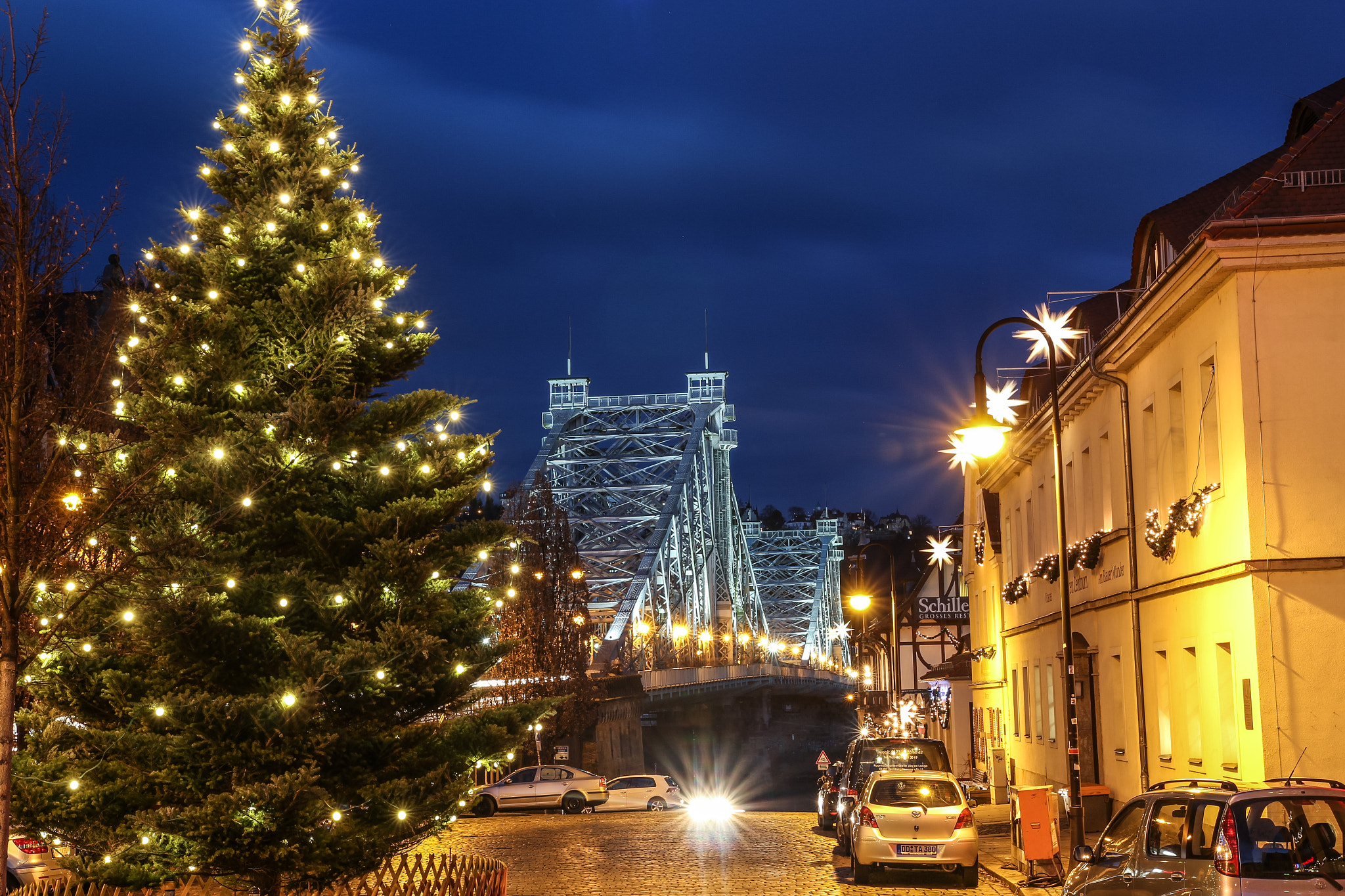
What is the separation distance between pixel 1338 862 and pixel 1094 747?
50.8 feet

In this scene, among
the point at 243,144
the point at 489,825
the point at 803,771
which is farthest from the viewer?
the point at 803,771

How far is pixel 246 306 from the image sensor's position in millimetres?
12008

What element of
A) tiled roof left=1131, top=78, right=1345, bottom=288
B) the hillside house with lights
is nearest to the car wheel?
the hillside house with lights

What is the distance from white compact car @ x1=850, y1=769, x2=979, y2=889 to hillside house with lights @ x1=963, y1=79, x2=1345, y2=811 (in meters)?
1.98

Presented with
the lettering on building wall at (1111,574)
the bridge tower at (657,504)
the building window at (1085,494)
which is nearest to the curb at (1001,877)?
the lettering on building wall at (1111,574)

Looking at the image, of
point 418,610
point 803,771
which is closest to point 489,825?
point 418,610

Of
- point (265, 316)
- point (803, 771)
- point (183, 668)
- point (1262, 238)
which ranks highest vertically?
point (1262, 238)

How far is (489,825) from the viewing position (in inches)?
1192

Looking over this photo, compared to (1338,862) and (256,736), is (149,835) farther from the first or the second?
(1338,862)

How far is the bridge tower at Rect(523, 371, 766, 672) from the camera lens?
8181 cm

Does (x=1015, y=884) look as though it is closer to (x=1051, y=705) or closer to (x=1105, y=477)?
(x=1105, y=477)

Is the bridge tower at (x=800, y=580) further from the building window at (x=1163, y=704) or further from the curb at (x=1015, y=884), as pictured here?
the building window at (x=1163, y=704)

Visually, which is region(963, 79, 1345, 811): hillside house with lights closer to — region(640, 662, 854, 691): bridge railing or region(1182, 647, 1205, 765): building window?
region(1182, 647, 1205, 765): building window

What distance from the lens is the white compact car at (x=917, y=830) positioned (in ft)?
56.9
